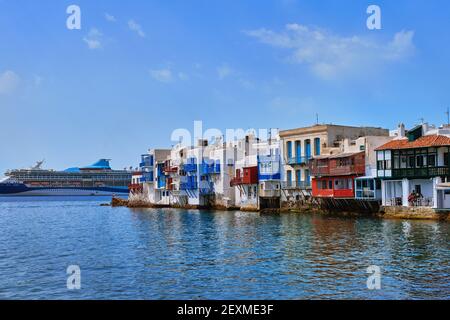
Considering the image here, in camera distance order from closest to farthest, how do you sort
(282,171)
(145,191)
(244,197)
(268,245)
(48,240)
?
(268,245) → (48,240) → (282,171) → (244,197) → (145,191)

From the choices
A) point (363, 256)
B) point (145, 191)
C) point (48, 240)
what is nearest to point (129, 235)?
point (48, 240)

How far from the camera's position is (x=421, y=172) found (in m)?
49.7

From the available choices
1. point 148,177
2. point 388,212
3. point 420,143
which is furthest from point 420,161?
point 148,177

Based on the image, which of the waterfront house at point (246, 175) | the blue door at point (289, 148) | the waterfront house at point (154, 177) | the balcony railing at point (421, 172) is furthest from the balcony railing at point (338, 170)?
the waterfront house at point (154, 177)

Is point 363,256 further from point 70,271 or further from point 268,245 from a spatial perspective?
point 70,271

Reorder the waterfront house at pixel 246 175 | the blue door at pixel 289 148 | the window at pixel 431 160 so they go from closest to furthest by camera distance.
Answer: the window at pixel 431 160, the blue door at pixel 289 148, the waterfront house at pixel 246 175

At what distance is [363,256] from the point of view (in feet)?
91.9

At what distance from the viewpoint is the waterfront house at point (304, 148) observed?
67.8m

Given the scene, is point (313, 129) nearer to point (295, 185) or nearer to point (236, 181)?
point (295, 185)

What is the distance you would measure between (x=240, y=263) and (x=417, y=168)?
2898 centimetres

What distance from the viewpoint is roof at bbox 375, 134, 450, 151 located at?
4853 centimetres

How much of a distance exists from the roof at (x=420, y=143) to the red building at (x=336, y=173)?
495 cm

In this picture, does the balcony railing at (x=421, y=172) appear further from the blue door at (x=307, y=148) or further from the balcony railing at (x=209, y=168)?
the balcony railing at (x=209, y=168)
